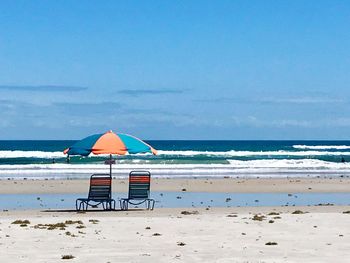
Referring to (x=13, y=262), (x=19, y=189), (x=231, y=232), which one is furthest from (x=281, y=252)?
(x=19, y=189)

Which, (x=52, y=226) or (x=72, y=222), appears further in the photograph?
(x=72, y=222)

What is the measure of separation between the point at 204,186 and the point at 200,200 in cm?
761

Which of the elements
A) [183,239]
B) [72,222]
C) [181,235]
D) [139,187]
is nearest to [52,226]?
[72,222]

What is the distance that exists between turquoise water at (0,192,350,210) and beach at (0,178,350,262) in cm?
173

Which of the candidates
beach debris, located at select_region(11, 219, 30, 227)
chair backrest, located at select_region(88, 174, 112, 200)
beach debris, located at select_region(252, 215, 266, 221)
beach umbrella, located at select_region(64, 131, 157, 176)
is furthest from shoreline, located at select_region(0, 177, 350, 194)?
beach debris, located at select_region(11, 219, 30, 227)

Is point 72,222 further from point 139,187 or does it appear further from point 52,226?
point 139,187

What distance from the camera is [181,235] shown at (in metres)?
14.5

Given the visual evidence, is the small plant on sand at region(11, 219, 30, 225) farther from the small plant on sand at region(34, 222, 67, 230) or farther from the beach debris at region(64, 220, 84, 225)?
the beach debris at region(64, 220, 84, 225)

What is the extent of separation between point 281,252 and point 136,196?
8784 millimetres

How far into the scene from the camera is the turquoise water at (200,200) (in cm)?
2298

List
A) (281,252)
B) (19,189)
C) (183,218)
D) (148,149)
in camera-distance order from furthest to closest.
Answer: (19,189) < (148,149) < (183,218) < (281,252)

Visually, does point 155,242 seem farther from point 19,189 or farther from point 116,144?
point 19,189

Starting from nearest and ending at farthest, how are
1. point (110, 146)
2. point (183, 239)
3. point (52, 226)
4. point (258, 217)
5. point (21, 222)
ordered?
point (183, 239), point (52, 226), point (21, 222), point (258, 217), point (110, 146)

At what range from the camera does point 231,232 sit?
14992mm
